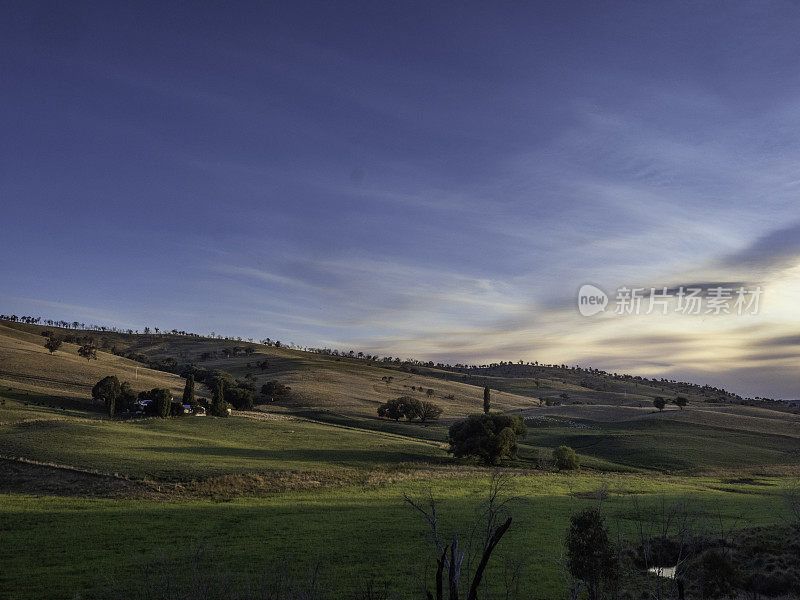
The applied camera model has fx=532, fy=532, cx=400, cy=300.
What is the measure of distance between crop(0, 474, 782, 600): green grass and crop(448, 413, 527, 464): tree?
2281cm

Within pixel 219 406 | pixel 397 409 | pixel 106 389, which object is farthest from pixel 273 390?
pixel 106 389

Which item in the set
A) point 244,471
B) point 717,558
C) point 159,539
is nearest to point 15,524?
point 159,539

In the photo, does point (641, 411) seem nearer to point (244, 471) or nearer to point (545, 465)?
point (545, 465)

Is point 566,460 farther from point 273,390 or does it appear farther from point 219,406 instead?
point 273,390

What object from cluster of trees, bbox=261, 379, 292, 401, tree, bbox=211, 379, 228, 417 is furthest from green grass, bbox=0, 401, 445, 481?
cluster of trees, bbox=261, 379, 292, 401

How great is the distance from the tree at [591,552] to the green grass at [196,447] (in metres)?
39.2

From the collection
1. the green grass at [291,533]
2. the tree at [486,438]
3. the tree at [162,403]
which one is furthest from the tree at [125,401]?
the green grass at [291,533]

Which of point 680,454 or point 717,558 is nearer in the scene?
point 717,558

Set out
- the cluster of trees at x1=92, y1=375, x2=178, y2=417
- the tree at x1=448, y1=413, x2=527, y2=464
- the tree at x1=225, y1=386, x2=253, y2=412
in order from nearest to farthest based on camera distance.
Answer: the tree at x1=448, y1=413, x2=527, y2=464 < the cluster of trees at x1=92, y1=375, x2=178, y2=417 < the tree at x1=225, y1=386, x2=253, y2=412

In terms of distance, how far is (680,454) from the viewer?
89.2m

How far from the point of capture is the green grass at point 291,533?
86.4 ft

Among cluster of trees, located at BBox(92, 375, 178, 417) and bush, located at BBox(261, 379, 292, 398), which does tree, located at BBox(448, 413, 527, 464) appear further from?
bush, located at BBox(261, 379, 292, 398)

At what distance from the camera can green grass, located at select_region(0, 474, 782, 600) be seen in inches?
1037

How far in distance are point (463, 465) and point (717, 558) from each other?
47225mm
